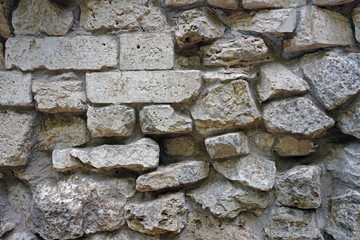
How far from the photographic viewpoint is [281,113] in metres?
1.41

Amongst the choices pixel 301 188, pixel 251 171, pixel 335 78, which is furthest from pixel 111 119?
pixel 335 78

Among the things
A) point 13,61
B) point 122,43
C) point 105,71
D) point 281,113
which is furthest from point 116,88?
point 281,113

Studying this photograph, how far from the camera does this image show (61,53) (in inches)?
59.1

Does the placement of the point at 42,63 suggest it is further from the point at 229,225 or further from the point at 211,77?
the point at 229,225

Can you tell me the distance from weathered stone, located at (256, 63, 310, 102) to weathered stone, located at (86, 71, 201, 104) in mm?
352

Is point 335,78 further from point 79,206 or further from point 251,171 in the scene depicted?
point 79,206

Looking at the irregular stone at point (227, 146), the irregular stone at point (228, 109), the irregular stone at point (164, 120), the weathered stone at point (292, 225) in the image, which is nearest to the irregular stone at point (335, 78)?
the irregular stone at point (228, 109)

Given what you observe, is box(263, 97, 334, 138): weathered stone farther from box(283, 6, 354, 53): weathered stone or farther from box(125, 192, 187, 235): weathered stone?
box(125, 192, 187, 235): weathered stone

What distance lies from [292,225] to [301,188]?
20cm

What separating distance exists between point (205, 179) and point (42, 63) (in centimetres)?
112

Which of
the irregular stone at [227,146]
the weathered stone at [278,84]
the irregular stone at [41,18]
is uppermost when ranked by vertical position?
the irregular stone at [41,18]

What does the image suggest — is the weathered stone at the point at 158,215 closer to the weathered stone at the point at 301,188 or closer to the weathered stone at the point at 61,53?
the weathered stone at the point at 301,188

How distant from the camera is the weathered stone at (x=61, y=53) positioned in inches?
58.5

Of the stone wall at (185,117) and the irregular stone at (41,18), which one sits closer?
the stone wall at (185,117)
